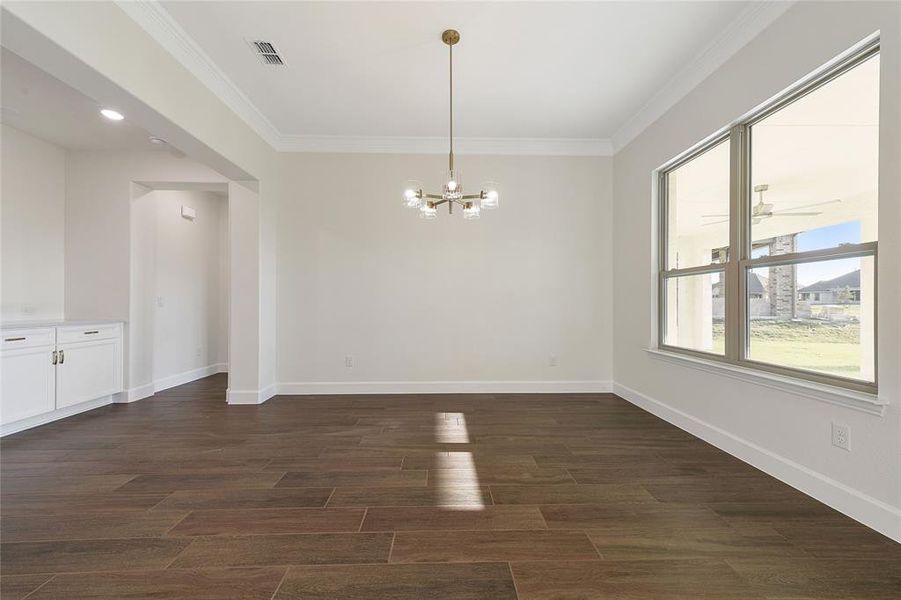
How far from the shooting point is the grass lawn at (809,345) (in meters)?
2.14

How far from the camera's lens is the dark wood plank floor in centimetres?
155

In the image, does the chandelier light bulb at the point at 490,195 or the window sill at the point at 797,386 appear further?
the chandelier light bulb at the point at 490,195

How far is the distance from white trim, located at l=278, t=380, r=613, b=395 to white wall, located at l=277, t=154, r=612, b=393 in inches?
0.9

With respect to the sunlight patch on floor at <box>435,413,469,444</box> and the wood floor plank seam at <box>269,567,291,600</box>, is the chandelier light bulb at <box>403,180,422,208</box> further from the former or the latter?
the wood floor plank seam at <box>269,567,291,600</box>

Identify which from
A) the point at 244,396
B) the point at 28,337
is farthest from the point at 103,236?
the point at 244,396

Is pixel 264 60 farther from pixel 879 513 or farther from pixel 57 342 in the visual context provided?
pixel 879 513

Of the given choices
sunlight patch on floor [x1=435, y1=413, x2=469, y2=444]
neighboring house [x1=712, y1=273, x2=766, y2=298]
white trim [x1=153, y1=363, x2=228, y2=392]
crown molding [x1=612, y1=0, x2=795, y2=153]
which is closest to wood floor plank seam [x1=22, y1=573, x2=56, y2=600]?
sunlight patch on floor [x1=435, y1=413, x2=469, y2=444]

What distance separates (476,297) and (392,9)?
2.93 metres

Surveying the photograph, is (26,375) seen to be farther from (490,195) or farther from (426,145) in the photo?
(426,145)

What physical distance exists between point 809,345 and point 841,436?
1.78ft

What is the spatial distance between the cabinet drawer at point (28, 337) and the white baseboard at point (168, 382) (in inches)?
42.4

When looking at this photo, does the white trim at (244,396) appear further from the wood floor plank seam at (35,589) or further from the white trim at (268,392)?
the wood floor plank seam at (35,589)

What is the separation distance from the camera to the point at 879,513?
1.88 meters

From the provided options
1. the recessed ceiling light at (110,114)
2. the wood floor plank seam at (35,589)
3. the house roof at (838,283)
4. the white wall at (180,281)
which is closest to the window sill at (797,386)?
the house roof at (838,283)
